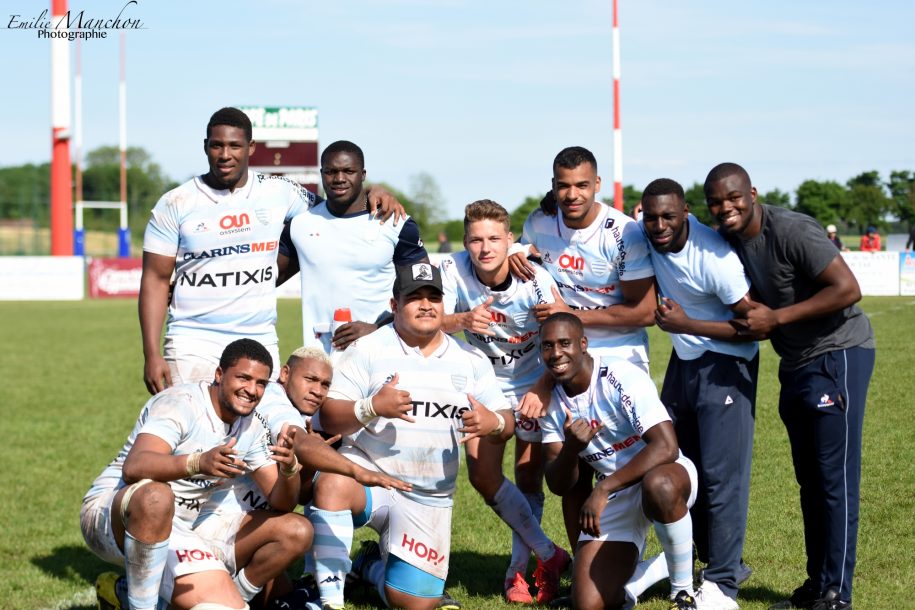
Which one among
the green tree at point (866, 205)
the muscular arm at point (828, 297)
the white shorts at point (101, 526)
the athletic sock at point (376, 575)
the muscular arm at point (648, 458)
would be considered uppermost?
the green tree at point (866, 205)

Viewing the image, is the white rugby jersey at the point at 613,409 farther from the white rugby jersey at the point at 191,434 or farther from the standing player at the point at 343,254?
the white rugby jersey at the point at 191,434

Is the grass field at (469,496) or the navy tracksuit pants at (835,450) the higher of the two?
the navy tracksuit pants at (835,450)

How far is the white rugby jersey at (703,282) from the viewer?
5.61m

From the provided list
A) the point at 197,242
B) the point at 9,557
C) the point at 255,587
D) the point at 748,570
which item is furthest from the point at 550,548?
the point at 9,557

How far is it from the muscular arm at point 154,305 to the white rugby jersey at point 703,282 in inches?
110

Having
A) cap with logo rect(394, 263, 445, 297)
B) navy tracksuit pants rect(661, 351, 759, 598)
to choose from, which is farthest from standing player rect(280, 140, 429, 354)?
navy tracksuit pants rect(661, 351, 759, 598)

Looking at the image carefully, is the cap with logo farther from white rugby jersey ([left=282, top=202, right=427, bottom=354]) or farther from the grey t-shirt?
the grey t-shirt

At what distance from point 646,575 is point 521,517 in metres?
0.81

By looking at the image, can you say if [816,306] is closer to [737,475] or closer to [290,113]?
[737,475]

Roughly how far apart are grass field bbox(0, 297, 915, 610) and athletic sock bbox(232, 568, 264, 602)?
74 cm

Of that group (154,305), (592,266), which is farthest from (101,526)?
(592,266)

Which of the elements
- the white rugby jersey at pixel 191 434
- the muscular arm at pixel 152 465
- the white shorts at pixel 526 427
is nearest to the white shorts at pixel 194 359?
the white rugby jersey at pixel 191 434

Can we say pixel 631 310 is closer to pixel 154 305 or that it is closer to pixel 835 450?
pixel 835 450

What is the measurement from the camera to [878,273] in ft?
86.8
